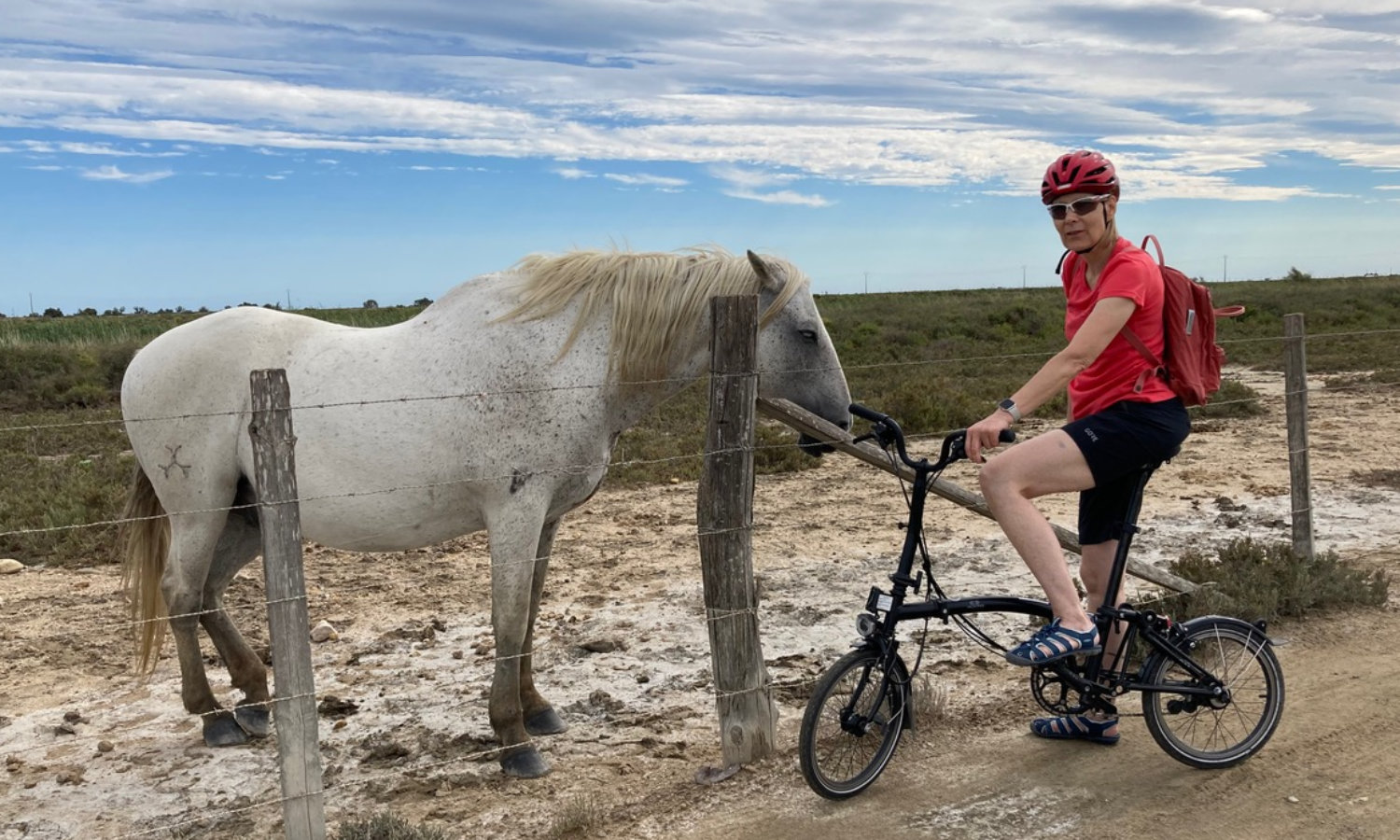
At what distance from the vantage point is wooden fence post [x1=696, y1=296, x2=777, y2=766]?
13.4 ft

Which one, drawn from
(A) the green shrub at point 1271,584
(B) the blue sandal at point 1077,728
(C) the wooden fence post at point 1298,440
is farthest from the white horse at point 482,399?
(C) the wooden fence post at point 1298,440

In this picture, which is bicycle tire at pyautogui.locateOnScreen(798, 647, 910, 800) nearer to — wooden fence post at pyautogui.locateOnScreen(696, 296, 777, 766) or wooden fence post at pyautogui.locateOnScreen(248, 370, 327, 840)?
wooden fence post at pyautogui.locateOnScreen(696, 296, 777, 766)

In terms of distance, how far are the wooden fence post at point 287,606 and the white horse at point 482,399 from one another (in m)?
0.70

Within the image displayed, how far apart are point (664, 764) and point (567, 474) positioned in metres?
1.25

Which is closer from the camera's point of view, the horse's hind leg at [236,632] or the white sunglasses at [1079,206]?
the white sunglasses at [1079,206]

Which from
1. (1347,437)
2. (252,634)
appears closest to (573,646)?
(252,634)

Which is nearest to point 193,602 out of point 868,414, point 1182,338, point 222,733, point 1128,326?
point 222,733

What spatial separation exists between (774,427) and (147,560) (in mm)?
9727

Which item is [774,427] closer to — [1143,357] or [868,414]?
[868,414]

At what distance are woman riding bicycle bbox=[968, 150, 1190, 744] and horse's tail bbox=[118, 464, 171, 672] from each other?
12.3 feet

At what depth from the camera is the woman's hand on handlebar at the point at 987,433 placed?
3396 millimetres

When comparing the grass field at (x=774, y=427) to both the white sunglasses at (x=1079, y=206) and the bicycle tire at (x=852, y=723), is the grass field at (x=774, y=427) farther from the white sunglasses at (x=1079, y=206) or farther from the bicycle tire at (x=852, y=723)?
the white sunglasses at (x=1079, y=206)

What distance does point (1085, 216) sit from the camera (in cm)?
365

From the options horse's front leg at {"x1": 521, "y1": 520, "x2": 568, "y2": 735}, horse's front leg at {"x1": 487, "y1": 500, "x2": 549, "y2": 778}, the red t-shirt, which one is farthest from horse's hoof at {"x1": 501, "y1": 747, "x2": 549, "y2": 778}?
the red t-shirt
